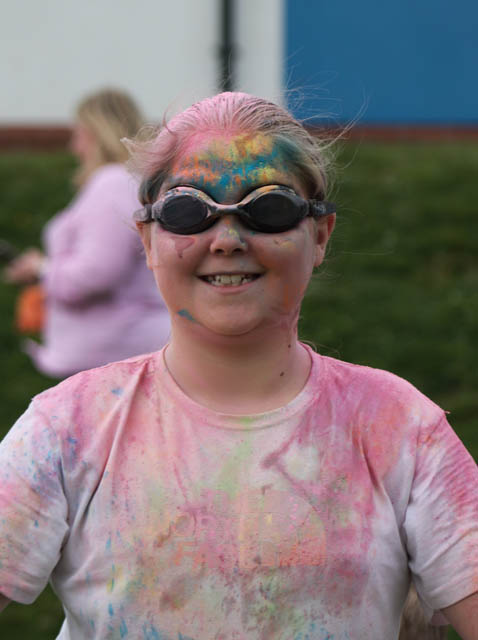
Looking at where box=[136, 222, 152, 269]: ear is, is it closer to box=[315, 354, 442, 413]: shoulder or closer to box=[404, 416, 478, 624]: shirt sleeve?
box=[315, 354, 442, 413]: shoulder

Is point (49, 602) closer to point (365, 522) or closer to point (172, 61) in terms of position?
point (365, 522)

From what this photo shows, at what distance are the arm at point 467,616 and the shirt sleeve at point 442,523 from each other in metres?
0.01

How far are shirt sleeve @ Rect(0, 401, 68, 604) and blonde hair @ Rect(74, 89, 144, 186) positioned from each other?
269 centimetres

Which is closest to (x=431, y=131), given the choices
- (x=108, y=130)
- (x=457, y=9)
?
(x=457, y=9)

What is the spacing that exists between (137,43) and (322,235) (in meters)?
8.17

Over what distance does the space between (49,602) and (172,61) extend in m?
6.56

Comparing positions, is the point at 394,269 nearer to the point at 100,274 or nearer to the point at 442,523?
the point at 100,274

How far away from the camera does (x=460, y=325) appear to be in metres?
7.04

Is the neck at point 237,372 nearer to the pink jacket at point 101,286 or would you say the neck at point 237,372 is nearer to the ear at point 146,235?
the ear at point 146,235

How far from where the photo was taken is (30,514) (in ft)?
5.98

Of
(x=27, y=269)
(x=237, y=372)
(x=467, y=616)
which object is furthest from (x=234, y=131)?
(x=27, y=269)

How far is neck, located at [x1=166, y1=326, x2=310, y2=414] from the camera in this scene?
6.34ft

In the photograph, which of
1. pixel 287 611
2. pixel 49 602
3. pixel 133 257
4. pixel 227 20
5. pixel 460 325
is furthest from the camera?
pixel 227 20

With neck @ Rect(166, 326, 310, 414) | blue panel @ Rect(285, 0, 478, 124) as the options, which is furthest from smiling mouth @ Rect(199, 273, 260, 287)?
blue panel @ Rect(285, 0, 478, 124)
